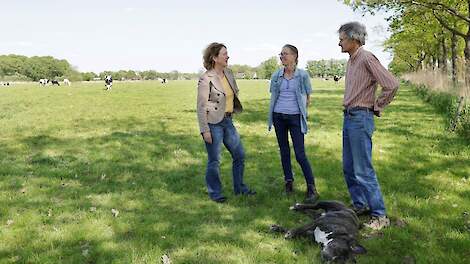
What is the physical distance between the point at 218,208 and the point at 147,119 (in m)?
12.7

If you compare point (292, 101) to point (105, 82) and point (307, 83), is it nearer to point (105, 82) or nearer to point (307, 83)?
point (307, 83)

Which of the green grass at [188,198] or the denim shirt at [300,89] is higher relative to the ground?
the denim shirt at [300,89]

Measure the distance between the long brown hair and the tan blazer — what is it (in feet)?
0.42

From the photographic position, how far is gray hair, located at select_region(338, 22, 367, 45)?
5816 millimetres

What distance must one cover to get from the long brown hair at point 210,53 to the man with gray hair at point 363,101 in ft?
7.01

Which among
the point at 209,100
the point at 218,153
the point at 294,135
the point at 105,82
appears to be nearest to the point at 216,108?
the point at 209,100

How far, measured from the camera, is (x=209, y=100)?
23.5ft

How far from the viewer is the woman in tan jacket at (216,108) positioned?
23.3 ft

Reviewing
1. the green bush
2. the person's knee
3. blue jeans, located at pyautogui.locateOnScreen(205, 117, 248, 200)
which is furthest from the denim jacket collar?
the green bush

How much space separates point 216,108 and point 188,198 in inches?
72.2

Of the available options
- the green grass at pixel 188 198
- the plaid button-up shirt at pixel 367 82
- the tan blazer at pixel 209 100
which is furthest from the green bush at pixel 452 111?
the tan blazer at pixel 209 100

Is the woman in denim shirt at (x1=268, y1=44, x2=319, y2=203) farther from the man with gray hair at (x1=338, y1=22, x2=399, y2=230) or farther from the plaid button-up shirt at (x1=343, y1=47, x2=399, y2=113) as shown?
the plaid button-up shirt at (x1=343, y1=47, x2=399, y2=113)

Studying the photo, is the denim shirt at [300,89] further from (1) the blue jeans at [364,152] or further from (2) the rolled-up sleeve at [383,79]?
(2) the rolled-up sleeve at [383,79]

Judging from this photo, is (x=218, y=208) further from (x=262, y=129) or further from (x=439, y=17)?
(x=439, y=17)
